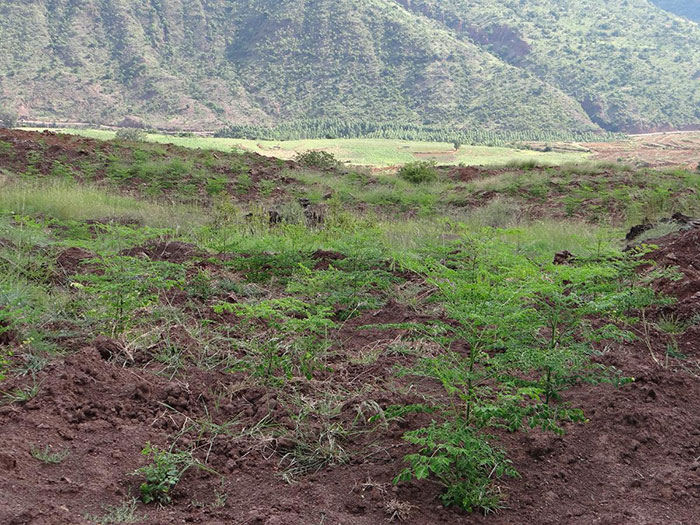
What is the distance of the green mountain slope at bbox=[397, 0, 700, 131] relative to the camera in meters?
90.1

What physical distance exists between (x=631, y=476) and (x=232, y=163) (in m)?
16.1

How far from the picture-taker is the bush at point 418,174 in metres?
18.9

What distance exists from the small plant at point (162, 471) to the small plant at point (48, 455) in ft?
1.11

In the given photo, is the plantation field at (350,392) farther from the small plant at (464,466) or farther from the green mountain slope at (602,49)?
the green mountain slope at (602,49)

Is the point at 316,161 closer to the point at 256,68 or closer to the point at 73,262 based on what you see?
the point at 73,262

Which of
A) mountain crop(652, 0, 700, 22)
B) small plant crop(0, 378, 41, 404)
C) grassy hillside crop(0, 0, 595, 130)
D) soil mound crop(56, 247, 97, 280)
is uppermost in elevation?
mountain crop(652, 0, 700, 22)

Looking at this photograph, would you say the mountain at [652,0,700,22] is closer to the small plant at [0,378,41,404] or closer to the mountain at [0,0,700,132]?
the mountain at [0,0,700,132]

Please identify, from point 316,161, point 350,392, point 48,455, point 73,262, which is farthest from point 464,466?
point 316,161

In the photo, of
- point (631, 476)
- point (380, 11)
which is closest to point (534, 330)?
point (631, 476)

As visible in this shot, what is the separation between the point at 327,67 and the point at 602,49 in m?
47.8

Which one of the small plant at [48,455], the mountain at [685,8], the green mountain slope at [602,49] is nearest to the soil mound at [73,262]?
the small plant at [48,455]

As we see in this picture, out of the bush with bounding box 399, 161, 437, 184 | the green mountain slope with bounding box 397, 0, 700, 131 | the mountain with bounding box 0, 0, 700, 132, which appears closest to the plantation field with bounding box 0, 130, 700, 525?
the bush with bounding box 399, 161, 437, 184

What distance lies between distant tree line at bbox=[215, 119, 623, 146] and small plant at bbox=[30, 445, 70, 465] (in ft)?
211

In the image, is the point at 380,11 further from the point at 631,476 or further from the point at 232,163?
the point at 631,476
